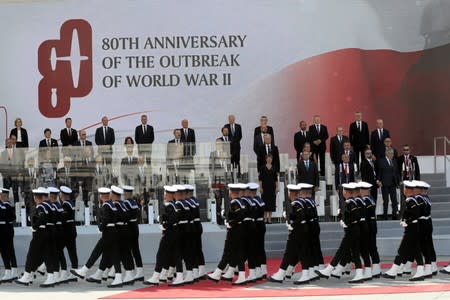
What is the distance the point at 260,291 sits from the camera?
20.7 meters

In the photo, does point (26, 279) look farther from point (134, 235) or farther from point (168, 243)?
point (168, 243)

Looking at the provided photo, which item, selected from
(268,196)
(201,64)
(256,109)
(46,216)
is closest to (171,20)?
(201,64)

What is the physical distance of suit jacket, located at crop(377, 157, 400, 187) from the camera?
89.2ft

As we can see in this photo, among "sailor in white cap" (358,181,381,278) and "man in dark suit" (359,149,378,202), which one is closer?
"sailor in white cap" (358,181,381,278)

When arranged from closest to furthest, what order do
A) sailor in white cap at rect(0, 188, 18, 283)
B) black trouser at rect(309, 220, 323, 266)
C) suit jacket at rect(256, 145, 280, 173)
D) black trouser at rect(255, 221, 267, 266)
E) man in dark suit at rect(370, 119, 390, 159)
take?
black trouser at rect(309, 220, 323, 266) → black trouser at rect(255, 221, 267, 266) → sailor in white cap at rect(0, 188, 18, 283) → suit jacket at rect(256, 145, 280, 173) → man in dark suit at rect(370, 119, 390, 159)

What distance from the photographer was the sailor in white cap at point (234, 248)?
71.7 ft

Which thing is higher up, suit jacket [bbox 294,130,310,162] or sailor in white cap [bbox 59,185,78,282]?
suit jacket [bbox 294,130,310,162]

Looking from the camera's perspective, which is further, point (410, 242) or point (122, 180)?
point (122, 180)

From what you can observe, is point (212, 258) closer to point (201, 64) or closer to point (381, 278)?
point (381, 278)

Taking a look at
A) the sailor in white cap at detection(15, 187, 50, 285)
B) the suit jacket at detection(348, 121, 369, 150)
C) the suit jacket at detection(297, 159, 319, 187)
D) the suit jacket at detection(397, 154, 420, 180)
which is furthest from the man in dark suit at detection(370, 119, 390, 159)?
the sailor in white cap at detection(15, 187, 50, 285)

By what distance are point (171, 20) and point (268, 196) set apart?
7.47 m

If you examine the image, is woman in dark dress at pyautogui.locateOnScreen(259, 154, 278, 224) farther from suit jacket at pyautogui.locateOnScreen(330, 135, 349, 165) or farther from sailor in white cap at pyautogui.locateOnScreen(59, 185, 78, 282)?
sailor in white cap at pyautogui.locateOnScreen(59, 185, 78, 282)

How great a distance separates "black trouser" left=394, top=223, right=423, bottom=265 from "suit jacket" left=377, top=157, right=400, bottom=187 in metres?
5.40

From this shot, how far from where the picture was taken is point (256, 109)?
32.1 metres
